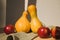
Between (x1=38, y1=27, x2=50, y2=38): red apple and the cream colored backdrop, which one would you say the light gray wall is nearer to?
the cream colored backdrop

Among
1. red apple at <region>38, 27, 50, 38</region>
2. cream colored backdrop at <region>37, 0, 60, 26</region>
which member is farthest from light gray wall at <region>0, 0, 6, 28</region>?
red apple at <region>38, 27, 50, 38</region>

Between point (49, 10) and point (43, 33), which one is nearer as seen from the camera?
point (43, 33)

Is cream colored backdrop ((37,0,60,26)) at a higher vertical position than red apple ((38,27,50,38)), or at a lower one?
higher

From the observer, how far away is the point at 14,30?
563 millimetres

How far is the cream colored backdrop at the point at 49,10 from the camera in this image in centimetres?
80

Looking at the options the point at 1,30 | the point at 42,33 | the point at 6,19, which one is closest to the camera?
the point at 42,33

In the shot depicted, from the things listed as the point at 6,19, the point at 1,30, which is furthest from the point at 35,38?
the point at 6,19

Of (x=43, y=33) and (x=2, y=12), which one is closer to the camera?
(x=43, y=33)

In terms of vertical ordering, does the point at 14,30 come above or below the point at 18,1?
below

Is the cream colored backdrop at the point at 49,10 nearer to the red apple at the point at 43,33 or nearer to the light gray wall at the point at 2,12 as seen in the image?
the light gray wall at the point at 2,12

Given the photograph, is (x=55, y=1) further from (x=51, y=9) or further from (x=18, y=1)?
(x=18, y=1)

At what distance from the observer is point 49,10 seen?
2.64ft

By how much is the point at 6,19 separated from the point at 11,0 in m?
0.11

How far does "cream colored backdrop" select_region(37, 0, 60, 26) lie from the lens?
0.80m
